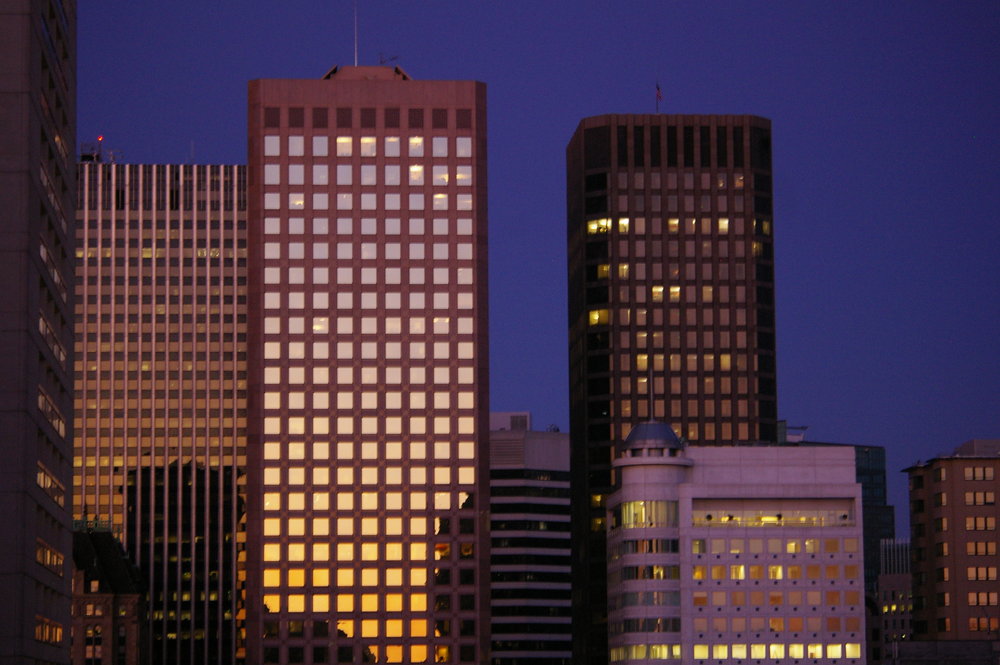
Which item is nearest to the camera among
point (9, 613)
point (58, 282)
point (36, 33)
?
point (9, 613)

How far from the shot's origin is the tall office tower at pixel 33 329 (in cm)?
12769

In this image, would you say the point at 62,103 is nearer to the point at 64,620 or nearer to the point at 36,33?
the point at 36,33

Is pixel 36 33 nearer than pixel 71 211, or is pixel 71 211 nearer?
pixel 36 33

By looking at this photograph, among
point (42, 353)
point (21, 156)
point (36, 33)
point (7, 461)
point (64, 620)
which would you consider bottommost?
point (64, 620)

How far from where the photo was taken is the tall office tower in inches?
5027

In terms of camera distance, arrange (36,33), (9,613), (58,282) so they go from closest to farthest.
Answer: (9,613), (36,33), (58,282)

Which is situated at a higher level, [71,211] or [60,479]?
[71,211]

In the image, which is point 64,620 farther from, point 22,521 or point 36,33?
point 36,33

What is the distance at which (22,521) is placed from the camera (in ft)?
418

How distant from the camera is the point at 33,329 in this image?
437 feet

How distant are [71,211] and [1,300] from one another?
28370 mm

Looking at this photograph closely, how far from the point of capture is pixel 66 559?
15350 centimetres

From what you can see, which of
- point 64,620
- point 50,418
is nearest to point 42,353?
point 50,418

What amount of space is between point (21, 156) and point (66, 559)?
3760 centimetres
